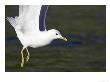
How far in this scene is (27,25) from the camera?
14.3 ft

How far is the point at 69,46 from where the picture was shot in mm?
4383

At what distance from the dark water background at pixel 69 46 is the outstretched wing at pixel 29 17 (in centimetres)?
5

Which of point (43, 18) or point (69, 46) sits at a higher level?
point (43, 18)

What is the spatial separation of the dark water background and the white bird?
0.03m

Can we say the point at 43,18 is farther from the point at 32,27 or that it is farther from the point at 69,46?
the point at 69,46

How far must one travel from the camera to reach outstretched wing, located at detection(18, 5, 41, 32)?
433 centimetres

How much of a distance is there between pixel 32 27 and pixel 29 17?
7cm

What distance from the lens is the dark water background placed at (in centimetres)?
436

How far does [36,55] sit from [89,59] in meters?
0.37

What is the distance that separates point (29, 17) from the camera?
434cm

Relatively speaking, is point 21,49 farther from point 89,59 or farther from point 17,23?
point 89,59

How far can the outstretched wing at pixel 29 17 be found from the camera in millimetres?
4332

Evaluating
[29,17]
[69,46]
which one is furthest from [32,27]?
[69,46]
